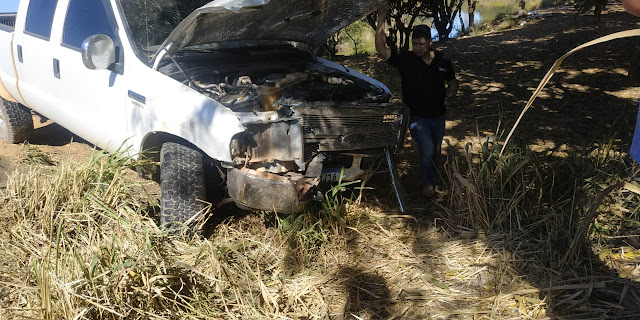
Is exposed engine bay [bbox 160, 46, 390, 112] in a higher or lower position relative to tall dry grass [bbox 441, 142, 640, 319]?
higher

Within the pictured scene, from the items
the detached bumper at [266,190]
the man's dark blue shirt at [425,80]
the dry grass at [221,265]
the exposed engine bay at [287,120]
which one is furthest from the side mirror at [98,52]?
the man's dark blue shirt at [425,80]

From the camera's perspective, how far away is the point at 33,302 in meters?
2.84

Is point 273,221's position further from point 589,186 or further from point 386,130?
point 589,186

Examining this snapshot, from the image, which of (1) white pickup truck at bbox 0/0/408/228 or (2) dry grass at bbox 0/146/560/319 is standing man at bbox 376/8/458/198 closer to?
(1) white pickup truck at bbox 0/0/408/228

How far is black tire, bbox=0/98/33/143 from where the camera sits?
18.5ft

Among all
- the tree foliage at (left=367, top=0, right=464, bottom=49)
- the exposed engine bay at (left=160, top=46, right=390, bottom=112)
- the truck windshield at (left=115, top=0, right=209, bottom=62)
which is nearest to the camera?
the exposed engine bay at (left=160, top=46, right=390, bottom=112)

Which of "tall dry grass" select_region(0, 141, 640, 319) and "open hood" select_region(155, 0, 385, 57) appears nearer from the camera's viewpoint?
"tall dry grass" select_region(0, 141, 640, 319)

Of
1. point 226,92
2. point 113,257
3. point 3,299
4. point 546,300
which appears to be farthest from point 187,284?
point 546,300

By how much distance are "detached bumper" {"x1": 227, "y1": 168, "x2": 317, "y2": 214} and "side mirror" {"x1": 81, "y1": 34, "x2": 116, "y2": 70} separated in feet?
4.21

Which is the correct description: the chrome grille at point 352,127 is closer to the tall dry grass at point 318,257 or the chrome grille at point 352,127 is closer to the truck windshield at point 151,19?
the tall dry grass at point 318,257

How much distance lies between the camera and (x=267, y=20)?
14.3ft

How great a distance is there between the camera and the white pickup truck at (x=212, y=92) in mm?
3434

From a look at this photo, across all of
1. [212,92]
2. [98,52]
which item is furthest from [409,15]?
[98,52]

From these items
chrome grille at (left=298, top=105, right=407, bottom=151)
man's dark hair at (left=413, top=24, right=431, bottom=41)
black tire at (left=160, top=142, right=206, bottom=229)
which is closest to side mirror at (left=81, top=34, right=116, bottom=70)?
black tire at (left=160, top=142, right=206, bottom=229)
